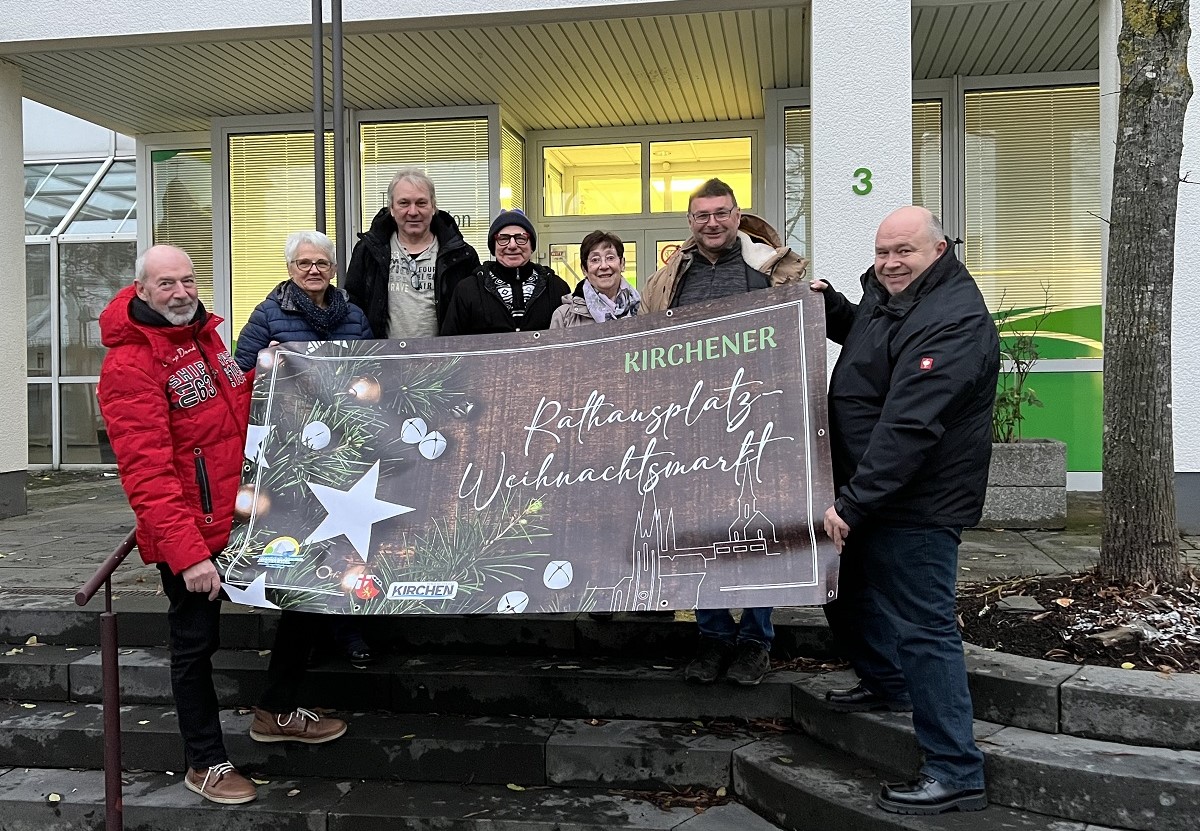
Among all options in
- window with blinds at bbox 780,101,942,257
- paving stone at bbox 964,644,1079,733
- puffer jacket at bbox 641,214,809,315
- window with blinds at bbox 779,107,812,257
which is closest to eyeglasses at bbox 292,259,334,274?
puffer jacket at bbox 641,214,809,315

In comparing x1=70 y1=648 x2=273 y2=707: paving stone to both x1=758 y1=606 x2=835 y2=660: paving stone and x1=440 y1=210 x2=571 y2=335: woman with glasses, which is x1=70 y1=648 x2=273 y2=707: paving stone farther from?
x1=758 y1=606 x2=835 y2=660: paving stone

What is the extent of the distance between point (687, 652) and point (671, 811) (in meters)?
0.82

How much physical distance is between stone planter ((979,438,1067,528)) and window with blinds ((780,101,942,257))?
2.97m

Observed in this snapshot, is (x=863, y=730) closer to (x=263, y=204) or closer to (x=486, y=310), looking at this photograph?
(x=486, y=310)

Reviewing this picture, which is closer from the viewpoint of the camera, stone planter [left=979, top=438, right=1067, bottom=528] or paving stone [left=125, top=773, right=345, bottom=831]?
paving stone [left=125, top=773, right=345, bottom=831]

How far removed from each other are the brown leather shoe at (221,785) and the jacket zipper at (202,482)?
3.10 ft

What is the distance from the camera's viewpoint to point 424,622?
4551 mm

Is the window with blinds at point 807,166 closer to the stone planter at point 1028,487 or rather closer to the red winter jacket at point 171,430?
the stone planter at point 1028,487

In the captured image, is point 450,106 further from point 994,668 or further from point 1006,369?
point 994,668

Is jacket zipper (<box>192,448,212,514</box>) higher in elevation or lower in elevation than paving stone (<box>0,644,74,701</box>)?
higher

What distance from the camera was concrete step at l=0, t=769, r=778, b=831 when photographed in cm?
354

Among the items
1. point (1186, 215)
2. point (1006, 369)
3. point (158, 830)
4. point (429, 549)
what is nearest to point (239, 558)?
point (429, 549)

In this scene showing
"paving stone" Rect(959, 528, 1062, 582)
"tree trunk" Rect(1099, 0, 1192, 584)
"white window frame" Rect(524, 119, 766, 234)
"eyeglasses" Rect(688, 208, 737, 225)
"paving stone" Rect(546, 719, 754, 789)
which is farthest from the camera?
"white window frame" Rect(524, 119, 766, 234)

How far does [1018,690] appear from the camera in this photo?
11.3 ft
